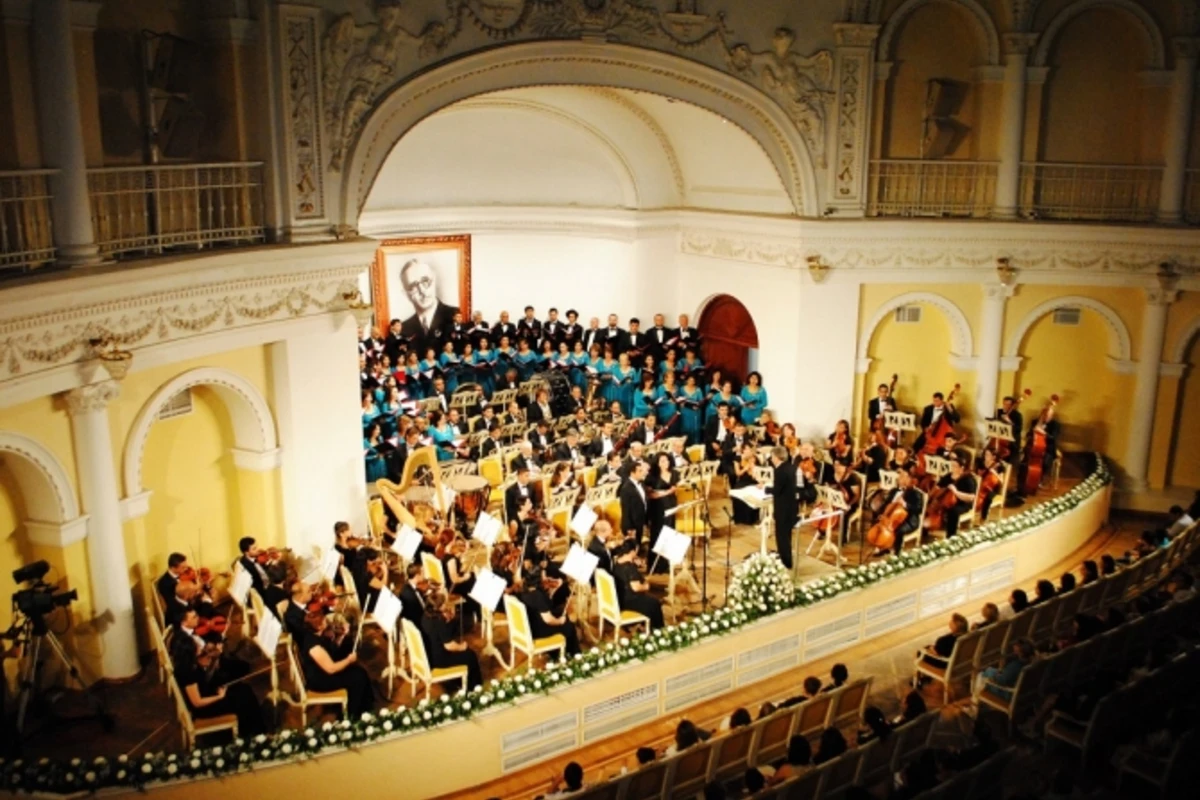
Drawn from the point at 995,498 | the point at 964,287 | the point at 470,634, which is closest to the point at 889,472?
the point at 995,498

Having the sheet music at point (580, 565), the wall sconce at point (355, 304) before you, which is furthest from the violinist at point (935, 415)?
the wall sconce at point (355, 304)

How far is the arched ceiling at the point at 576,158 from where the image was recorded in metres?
23.1

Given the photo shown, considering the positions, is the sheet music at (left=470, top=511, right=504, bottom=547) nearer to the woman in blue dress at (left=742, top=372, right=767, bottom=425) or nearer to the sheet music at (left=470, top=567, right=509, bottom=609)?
the sheet music at (left=470, top=567, right=509, bottom=609)

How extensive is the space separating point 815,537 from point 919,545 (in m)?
1.64

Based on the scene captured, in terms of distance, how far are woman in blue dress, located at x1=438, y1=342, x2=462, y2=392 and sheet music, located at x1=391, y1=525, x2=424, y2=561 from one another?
7.99 meters

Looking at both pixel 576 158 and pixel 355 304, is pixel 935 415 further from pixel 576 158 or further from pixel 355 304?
pixel 355 304

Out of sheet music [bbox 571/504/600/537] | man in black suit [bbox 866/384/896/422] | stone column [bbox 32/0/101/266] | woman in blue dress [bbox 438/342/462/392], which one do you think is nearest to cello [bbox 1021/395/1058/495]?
man in black suit [bbox 866/384/896/422]

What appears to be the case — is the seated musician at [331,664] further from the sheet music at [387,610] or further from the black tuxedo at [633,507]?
the black tuxedo at [633,507]

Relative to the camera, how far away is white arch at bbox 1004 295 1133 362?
70.1 feet

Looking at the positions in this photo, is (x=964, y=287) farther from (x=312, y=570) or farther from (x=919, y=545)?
(x=312, y=570)

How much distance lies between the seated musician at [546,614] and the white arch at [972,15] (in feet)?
41.6

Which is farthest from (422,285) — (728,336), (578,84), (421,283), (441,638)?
(441,638)

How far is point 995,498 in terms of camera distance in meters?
19.8

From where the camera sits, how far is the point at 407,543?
15328mm
